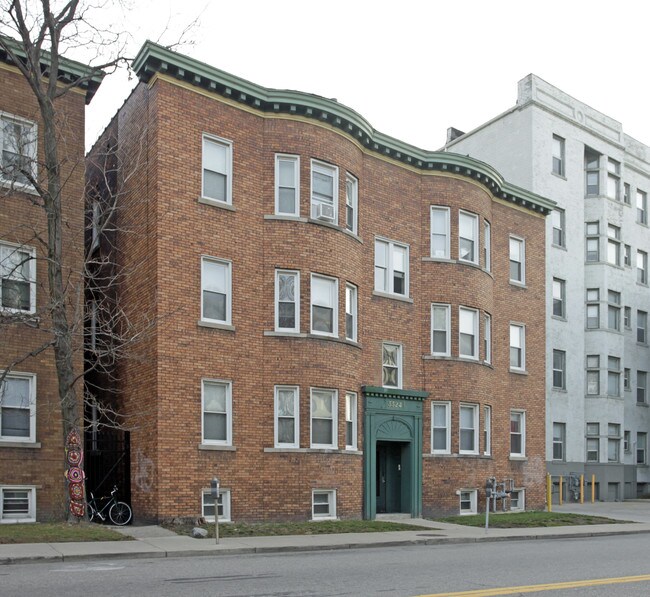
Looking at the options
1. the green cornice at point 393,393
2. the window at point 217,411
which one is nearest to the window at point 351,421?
the green cornice at point 393,393

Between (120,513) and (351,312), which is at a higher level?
(351,312)

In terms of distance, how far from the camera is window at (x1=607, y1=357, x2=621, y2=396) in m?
38.6

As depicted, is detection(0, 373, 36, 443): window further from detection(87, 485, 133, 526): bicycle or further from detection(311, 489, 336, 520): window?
detection(311, 489, 336, 520): window

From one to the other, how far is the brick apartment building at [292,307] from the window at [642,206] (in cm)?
1759

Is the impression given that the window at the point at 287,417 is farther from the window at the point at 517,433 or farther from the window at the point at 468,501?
the window at the point at 517,433

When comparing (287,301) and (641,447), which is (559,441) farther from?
(287,301)

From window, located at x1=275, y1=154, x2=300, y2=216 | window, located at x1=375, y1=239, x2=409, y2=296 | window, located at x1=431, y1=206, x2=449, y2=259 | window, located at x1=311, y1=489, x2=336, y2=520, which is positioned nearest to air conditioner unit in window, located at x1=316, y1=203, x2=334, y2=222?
window, located at x1=275, y1=154, x2=300, y2=216

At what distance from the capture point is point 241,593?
1036 cm

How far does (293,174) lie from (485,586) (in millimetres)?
14167

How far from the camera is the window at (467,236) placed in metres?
27.4

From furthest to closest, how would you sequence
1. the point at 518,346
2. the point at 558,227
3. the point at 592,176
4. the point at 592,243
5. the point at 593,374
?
the point at 592,176 → the point at 592,243 → the point at 593,374 → the point at 558,227 → the point at 518,346

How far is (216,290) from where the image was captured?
2173 centimetres

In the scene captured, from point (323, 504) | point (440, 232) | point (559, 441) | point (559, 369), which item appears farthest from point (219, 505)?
point (559, 369)

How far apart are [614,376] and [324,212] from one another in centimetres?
2162
